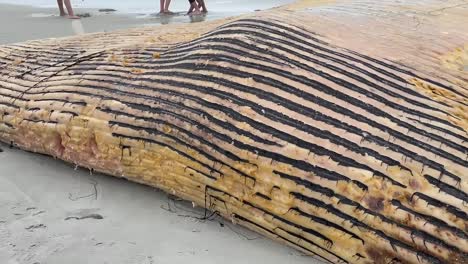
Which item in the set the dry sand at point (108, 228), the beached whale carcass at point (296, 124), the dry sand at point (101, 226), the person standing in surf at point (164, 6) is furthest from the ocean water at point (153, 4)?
the dry sand at point (108, 228)

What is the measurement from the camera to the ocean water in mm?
11930

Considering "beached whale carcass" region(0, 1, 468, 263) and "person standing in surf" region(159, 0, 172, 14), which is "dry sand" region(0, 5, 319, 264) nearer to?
"beached whale carcass" region(0, 1, 468, 263)

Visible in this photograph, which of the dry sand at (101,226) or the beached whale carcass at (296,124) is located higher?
the beached whale carcass at (296,124)

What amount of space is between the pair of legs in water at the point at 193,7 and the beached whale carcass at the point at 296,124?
25.2 feet

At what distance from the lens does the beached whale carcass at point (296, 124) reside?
2.29m

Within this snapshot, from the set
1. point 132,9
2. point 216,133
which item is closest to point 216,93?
point 216,133

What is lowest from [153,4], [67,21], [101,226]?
[153,4]

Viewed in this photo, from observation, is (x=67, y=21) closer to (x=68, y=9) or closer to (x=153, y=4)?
(x=68, y=9)

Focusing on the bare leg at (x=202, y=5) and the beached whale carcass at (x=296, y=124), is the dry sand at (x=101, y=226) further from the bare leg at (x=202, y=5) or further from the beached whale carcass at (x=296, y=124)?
the bare leg at (x=202, y=5)

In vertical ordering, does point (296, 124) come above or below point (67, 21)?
above

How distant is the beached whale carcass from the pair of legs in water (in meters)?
7.69

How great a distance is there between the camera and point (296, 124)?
258 centimetres

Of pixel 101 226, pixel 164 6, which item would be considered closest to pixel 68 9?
pixel 164 6

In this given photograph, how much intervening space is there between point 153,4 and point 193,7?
6.76ft
